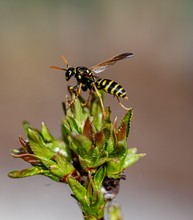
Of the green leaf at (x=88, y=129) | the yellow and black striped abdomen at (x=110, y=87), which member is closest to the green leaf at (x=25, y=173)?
the green leaf at (x=88, y=129)

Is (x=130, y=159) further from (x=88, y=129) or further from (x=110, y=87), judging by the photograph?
(x=110, y=87)

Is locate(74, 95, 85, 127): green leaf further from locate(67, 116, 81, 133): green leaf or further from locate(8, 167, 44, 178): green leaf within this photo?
locate(8, 167, 44, 178): green leaf

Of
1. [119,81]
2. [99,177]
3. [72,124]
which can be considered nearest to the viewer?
[99,177]

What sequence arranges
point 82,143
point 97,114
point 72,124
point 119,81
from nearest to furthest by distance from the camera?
→ 1. point 82,143
2. point 72,124
3. point 97,114
4. point 119,81

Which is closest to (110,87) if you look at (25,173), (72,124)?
(72,124)

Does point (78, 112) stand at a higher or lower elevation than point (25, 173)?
higher

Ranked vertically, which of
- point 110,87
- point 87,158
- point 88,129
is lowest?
point 87,158

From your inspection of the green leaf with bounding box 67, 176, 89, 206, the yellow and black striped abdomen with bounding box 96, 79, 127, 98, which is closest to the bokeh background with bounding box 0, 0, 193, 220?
the yellow and black striped abdomen with bounding box 96, 79, 127, 98
